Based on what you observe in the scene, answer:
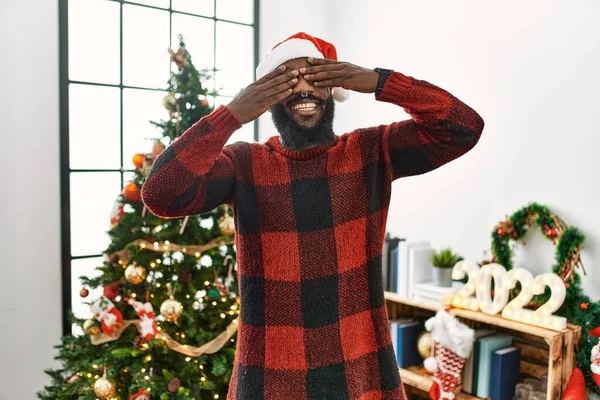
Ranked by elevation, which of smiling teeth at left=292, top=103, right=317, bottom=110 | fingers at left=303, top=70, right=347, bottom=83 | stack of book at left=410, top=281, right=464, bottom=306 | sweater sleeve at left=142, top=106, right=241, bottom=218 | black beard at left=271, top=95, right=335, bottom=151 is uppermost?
fingers at left=303, top=70, right=347, bottom=83

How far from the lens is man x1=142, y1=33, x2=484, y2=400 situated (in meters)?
1.02

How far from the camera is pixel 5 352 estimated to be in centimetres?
229

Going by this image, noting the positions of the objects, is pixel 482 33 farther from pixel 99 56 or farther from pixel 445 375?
pixel 99 56

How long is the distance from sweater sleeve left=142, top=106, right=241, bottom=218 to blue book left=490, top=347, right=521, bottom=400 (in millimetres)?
1461

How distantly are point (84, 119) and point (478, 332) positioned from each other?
2160mm

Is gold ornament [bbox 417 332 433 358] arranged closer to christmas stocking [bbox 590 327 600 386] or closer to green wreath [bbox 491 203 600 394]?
green wreath [bbox 491 203 600 394]

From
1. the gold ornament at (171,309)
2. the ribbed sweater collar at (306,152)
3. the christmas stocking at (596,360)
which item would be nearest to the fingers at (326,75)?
the ribbed sweater collar at (306,152)

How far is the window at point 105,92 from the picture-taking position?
2502 mm

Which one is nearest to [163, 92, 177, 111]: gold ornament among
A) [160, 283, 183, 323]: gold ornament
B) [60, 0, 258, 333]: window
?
[60, 0, 258, 333]: window

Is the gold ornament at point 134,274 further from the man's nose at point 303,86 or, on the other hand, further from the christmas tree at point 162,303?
the man's nose at point 303,86

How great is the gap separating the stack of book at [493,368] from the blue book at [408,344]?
0.32m

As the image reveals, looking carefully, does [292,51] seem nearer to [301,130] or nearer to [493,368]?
[301,130]

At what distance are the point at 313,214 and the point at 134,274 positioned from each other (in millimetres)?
1135

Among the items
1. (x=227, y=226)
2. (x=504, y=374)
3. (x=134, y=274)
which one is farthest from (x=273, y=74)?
(x=504, y=374)
